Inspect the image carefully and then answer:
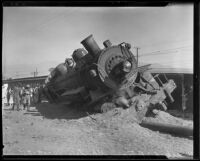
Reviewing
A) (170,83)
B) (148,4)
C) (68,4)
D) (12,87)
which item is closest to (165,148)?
(148,4)

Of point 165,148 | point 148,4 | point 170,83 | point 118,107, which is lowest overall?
point 165,148

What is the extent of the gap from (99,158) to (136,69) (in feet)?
19.3

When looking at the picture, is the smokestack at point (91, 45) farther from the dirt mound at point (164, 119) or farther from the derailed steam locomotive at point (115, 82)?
the dirt mound at point (164, 119)

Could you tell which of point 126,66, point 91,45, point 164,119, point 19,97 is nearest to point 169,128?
point 164,119

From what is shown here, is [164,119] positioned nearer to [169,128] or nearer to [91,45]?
[169,128]

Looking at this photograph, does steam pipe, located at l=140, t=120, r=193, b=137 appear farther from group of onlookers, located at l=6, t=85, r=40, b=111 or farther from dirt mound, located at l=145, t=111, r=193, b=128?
group of onlookers, located at l=6, t=85, r=40, b=111

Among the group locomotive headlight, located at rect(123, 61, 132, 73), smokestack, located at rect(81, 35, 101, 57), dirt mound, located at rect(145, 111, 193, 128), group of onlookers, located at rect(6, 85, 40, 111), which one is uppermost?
smokestack, located at rect(81, 35, 101, 57)

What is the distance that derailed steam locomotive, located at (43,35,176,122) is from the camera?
31.8ft

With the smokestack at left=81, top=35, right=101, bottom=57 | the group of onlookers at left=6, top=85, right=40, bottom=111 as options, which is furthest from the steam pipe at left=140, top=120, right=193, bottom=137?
the group of onlookers at left=6, top=85, right=40, bottom=111

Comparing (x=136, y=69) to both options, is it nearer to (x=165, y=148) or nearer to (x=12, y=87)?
(x=165, y=148)

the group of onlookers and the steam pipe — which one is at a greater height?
the group of onlookers

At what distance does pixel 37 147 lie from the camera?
20.6 feet

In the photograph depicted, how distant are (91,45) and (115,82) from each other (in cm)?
157

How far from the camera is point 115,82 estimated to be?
32.6 feet
